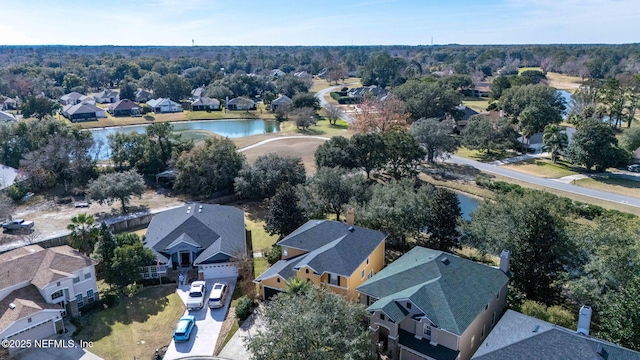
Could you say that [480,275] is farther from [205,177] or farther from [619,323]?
[205,177]

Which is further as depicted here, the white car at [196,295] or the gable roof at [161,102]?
the gable roof at [161,102]

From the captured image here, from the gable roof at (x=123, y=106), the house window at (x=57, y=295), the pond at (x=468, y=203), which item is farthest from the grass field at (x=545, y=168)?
the gable roof at (x=123, y=106)

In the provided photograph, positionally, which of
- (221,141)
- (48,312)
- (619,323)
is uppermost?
(221,141)

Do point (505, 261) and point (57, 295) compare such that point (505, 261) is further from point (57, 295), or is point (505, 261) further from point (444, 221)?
point (57, 295)

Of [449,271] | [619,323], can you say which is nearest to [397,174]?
[449,271]

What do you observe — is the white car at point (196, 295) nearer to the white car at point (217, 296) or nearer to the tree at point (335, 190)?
the white car at point (217, 296)
